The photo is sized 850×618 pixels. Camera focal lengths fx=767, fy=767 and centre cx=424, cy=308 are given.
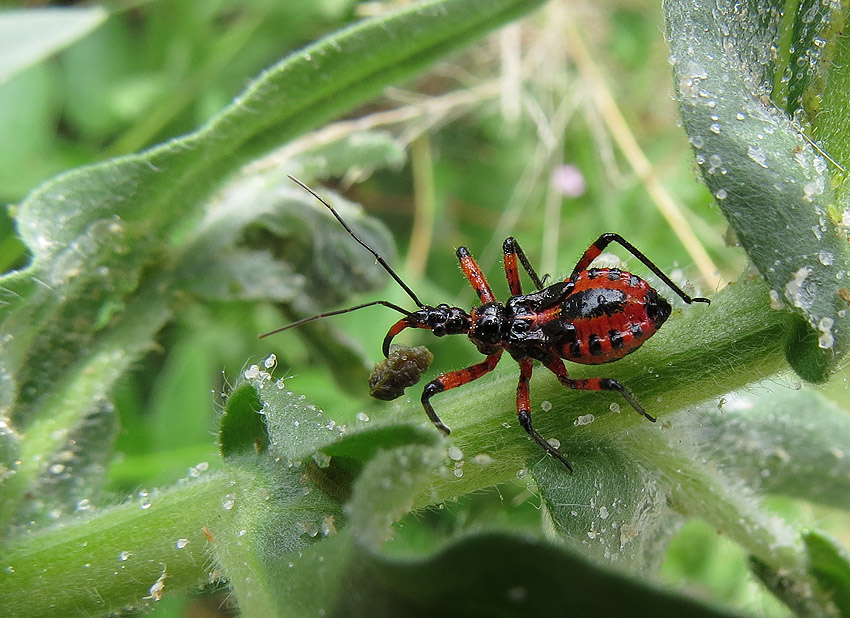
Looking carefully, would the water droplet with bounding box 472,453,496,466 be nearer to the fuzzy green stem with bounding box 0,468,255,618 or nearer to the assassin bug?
the assassin bug

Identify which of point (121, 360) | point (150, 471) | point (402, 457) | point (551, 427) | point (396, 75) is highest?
point (396, 75)

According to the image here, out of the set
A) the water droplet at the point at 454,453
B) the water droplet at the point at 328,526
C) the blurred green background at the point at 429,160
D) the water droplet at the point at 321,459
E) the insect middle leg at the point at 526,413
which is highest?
the water droplet at the point at 321,459

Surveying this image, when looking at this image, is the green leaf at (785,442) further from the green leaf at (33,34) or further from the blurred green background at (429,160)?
the green leaf at (33,34)

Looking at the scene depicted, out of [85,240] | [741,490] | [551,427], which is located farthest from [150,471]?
[741,490]

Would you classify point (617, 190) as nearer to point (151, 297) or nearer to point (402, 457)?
point (151, 297)

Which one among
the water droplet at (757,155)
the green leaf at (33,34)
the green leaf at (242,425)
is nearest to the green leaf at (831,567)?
the water droplet at (757,155)

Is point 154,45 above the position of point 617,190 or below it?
above

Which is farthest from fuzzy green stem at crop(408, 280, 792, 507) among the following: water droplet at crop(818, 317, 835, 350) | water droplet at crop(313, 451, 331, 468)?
water droplet at crop(313, 451, 331, 468)
